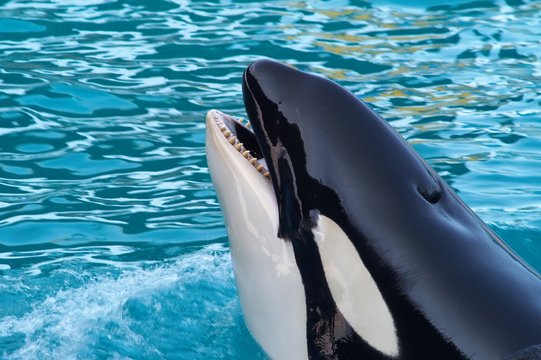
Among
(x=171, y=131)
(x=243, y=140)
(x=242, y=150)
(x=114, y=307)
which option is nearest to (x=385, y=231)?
(x=242, y=150)

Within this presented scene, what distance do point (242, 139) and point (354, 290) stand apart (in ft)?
3.20

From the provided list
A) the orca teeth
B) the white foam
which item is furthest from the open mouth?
the white foam

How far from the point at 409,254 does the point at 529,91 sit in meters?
7.67

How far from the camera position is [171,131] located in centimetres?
994

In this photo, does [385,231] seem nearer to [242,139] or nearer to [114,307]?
[242,139]

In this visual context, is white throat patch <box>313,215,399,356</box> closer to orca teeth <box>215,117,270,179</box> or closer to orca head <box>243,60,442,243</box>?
orca head <box>243,60,442,243</box>

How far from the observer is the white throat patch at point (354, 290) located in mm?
4039

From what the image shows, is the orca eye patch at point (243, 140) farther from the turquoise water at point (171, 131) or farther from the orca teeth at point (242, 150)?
the turquoise water at point (171, 131)

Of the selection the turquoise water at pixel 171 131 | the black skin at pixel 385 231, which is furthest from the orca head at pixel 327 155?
the turquoise water at pixel 171 131

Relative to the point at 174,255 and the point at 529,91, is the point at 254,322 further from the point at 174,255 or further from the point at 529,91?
the point at 529,91

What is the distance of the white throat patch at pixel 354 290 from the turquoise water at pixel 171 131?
1.15 meters

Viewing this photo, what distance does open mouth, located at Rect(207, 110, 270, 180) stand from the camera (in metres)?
4.53

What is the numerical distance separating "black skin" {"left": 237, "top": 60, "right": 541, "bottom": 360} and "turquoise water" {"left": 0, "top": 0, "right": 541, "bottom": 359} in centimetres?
114

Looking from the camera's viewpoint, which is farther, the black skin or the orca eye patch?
the orca eye patch
